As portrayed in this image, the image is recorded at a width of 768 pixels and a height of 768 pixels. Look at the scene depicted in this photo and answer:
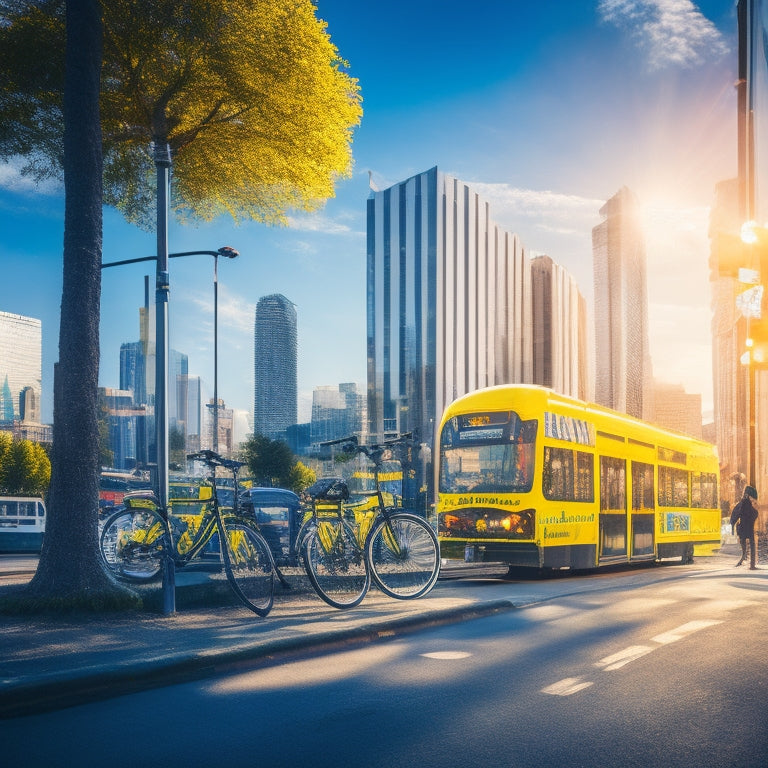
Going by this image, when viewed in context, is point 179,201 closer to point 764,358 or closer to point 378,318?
point 764,358

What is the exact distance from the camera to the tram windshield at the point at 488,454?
45.5ft

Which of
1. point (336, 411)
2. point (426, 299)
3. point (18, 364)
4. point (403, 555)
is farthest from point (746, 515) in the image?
point (336, 411)

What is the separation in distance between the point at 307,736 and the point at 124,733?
970 millimetres

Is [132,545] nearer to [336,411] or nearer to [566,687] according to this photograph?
[566,687]

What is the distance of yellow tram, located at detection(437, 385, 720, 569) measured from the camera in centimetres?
1370

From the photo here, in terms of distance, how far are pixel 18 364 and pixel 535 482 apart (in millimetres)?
146381

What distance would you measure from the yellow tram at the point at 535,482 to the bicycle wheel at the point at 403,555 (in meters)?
4.51

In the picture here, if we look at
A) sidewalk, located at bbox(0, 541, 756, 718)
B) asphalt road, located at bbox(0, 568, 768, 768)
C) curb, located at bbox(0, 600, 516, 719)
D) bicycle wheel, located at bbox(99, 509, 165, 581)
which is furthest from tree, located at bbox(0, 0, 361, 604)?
asphalt road, located at bbox(0, 568, 768, 768)

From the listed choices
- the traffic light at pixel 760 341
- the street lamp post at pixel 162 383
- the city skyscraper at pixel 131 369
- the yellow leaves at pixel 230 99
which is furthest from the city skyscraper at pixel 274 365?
the street lamp post at pixel 162 383

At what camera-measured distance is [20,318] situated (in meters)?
144

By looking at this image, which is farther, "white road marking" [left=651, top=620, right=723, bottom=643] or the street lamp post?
the street lamp post

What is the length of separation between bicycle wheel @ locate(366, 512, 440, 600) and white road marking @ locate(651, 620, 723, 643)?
2.61 meters

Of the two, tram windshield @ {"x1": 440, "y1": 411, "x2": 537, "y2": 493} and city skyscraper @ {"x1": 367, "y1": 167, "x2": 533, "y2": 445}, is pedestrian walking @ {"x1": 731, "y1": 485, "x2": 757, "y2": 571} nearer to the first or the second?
tram windshield @ {"x1": 440, "y1": 411, "x2": 537, "y2": 493}

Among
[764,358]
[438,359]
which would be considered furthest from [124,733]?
[438,359]
